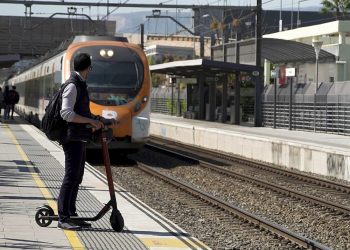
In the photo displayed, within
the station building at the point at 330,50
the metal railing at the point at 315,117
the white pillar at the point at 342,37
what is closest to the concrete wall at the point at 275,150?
the metal railing at the point at 315,117

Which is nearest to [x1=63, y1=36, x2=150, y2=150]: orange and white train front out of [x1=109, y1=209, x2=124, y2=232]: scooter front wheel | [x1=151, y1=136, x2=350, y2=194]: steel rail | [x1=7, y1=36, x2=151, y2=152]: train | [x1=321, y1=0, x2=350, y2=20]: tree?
[x1=7, y1=36, x2=151, y2=152]: train

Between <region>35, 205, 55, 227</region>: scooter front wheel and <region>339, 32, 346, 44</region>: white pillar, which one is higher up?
<region>339, 32, 346, 44</region>: white pillar

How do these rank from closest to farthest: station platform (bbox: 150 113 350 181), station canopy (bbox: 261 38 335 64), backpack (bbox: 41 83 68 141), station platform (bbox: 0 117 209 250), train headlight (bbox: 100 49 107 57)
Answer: station platform (bbox: 0 117 209 250)
backpack (bbox: 41 83 68 141)
station platform (bbox: 150 113 350 181)
train headlight (bbox: 100 49 107 57)
station canopy (bbox: 261 38 335 64)

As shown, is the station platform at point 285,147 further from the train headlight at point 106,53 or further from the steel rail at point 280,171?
the train headlight at point 106,53

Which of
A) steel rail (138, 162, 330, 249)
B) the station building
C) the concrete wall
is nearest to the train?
steel rail (138, 162, 330, 249)

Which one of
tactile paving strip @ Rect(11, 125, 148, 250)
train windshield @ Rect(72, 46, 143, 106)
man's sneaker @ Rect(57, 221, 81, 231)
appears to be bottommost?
tactile paving strip @ Rect(11, 125, 148, 250)

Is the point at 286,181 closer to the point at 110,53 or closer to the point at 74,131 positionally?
the point at 110,53

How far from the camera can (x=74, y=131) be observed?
8.30 metres

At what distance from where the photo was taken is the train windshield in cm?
1944

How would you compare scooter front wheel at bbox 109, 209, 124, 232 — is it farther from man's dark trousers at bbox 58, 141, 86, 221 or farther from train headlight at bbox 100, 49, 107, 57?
train headlight at bbox 100, 49, 107, 57

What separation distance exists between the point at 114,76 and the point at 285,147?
17.5ft

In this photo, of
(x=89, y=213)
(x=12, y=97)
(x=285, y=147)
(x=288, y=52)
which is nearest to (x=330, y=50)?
(x=288, y=52)

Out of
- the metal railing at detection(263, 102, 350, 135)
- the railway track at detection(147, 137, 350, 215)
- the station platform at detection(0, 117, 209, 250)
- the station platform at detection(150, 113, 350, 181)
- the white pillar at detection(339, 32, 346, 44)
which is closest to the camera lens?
the station platform at detection(0, 117, 209, 250)

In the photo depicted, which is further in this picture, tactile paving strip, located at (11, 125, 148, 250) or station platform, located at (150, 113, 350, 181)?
station platform, located at (150, 113, 350, 181)
